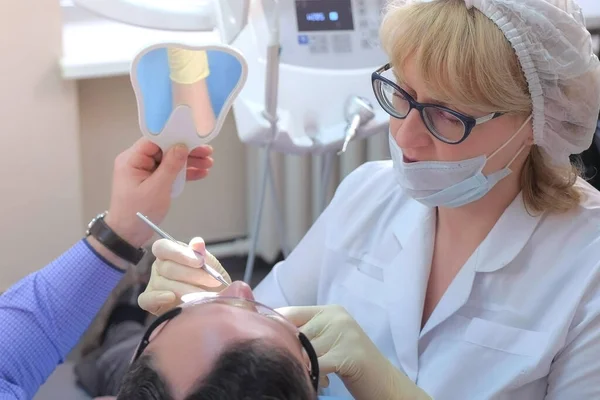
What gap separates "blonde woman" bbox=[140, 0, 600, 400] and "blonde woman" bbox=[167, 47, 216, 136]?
9.9 inches

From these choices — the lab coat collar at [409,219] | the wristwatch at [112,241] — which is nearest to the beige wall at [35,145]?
the wristwatch at [112,241]

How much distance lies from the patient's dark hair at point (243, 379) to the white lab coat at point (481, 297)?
537 millimetres

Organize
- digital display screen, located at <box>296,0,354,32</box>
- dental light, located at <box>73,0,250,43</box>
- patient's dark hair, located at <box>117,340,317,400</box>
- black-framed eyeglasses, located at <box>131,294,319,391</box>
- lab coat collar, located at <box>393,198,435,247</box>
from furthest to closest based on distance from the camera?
digital display screen, located at <box>296,0,354,32</box>
dental light, located at <box>73,0,250,43</box>
lab coat collar, located at <box>393,198,435,247</box>
black-framed eyeglasses, located at <box>131,294,319,391</box>
patient's dark hair, located at <box>117,340,317,400</box>

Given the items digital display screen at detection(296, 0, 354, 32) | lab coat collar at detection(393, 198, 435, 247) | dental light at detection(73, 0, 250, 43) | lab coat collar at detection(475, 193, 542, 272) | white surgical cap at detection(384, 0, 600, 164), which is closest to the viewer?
white surgical cap at detection(384, 0, 600, 164)

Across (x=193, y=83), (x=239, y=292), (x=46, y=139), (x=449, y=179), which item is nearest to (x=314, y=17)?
(x=193, y=83)

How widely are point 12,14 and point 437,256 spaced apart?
127 centimetres

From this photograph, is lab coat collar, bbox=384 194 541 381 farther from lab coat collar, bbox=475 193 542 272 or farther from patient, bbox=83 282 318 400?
patient, bbox=83 282 318 400

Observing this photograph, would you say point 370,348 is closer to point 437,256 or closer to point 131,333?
point 437,256

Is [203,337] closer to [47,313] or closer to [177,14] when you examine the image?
[47,313]

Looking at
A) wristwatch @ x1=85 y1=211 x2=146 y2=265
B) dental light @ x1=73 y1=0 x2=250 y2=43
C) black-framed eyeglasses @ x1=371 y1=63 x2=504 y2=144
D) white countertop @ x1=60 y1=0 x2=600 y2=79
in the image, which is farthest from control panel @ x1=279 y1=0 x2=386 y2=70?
wristwatch @ x1=85 y1=211 x2=146 y2=265

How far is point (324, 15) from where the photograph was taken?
183 centimetres

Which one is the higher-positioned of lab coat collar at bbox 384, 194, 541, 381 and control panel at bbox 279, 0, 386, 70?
control panel at bbox 279, 0, 386, 70

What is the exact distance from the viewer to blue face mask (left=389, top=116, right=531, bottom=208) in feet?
4.11

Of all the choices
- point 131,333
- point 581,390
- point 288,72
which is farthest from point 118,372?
point 581,390
